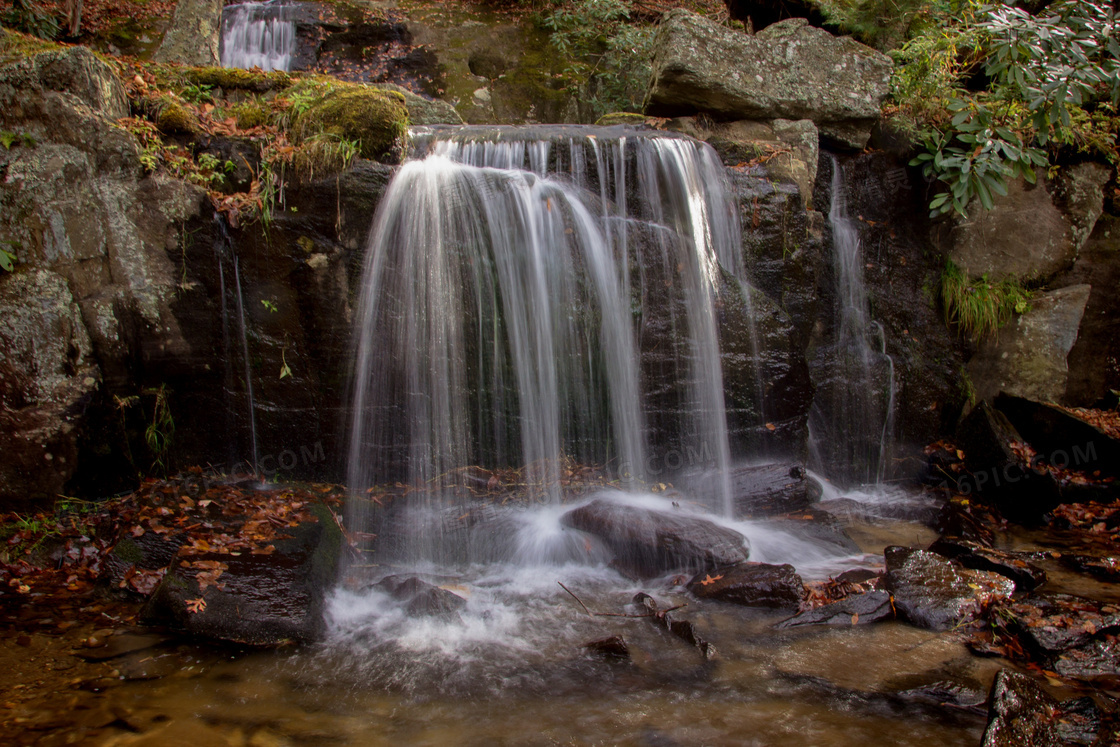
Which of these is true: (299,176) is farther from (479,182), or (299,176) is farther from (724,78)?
(724,78)

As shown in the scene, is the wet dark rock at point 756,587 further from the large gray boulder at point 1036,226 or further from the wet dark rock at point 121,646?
the large gray boulder at point 1036,226

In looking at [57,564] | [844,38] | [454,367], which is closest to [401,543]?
[454,367]

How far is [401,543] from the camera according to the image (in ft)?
17.1

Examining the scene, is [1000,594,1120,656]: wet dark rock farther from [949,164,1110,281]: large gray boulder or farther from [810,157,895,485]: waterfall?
[949,164,1110,281]: large gray boulder

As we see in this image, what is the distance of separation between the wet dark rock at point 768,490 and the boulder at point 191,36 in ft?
29.4

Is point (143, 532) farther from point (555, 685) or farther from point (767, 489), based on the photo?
point (767, 489)

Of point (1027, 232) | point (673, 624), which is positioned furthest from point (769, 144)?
point (673, 624)

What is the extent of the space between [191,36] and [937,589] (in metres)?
10.8

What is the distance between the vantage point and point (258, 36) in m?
10.7

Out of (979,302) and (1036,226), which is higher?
(1036,226)

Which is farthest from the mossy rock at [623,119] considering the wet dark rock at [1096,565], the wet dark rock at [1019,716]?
the wet dark rock at [1019,716]

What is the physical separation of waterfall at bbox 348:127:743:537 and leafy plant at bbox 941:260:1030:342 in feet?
11.1

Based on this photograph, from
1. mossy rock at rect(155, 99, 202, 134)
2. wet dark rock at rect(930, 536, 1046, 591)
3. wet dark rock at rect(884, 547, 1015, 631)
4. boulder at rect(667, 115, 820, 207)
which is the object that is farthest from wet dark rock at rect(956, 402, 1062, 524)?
mossy rock at rect(155, 99, 202, 134)

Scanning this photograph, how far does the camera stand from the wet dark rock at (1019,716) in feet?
8.68
